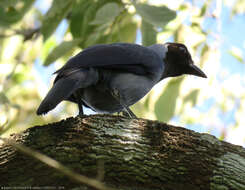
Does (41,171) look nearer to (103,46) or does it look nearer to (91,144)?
(91,144)

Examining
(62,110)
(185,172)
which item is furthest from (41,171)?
(62,110)

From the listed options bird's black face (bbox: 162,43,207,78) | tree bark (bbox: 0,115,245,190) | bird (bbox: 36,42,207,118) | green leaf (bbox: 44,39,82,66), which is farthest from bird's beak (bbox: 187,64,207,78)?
tree bark (bbox: 0,115,245,190)

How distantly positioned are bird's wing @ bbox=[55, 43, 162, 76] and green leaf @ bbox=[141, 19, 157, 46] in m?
0.37

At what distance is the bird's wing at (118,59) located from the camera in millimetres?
4184

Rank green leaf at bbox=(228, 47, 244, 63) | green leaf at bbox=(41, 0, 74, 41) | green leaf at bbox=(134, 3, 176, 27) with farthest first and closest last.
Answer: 1. green leaf at bbox=(228, 47, 244, 63)
2. green leaf at bbox=(41, 0, 74, 41)
3. green leaf at bbox=(134, 3, 176, 27)

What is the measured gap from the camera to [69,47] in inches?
177

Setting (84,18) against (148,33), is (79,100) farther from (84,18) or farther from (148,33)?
(148,33)

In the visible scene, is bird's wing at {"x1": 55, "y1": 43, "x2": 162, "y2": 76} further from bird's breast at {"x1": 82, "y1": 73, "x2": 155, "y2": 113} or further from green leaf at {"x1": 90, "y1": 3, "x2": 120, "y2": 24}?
green leaf at {"x1": 90, "y1": 3, "x2": 120, "y2": 24}

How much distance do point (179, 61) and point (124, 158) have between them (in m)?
2.68

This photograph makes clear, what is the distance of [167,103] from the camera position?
458 centimetres

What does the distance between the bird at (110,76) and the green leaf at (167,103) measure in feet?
0.66

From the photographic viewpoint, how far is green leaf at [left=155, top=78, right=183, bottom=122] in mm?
4463

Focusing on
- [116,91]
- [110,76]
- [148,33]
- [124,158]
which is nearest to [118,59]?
[110,76]

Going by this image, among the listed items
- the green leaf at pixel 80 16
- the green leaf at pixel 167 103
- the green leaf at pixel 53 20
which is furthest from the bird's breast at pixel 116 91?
the green leaf at pixel 53 20
